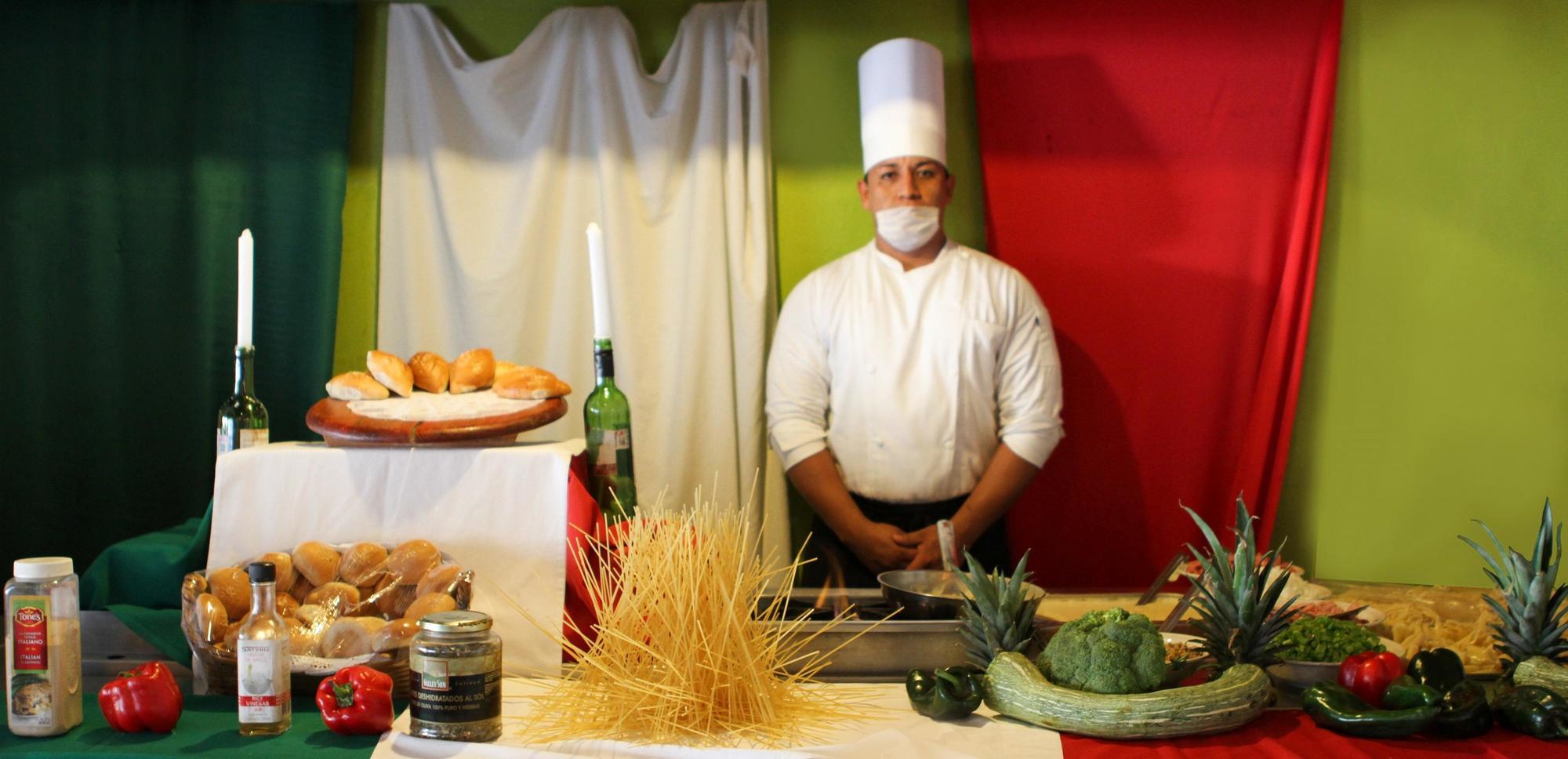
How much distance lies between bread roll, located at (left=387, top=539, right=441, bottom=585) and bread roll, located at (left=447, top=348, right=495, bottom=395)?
44 centimetres

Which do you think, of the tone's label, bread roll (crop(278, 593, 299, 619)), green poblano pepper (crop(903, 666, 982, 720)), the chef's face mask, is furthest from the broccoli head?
the chef's face mask

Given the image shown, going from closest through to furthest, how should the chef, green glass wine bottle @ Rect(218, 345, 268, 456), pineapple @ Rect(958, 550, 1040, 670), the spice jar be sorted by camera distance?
the spice jar → pineapple @ Rect(958, 550, 1040, 670) → green glass wine bottle @ Rect(218, 345, 268, 456) → the chef

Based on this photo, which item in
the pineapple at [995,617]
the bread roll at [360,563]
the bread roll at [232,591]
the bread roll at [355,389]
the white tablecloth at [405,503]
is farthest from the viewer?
the bread roll at [355,389]

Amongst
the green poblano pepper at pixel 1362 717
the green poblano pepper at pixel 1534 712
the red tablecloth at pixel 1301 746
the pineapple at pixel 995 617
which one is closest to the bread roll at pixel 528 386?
the pineapple at pixel 995 617

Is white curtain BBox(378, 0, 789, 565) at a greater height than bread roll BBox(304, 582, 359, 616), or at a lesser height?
greater

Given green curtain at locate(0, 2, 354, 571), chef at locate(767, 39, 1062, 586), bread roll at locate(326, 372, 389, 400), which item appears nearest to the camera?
bread roll at locate(326, 372, 389, 400)

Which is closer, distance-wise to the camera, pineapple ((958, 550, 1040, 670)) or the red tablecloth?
the red tablecloth

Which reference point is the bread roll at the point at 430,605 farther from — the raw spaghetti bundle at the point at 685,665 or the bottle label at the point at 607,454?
the bottle label at the point at 607,454

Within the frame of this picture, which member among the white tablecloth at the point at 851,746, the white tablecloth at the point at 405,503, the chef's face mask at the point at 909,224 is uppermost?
the chef's face mask at the point at 909,224

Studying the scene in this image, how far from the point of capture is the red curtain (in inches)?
147

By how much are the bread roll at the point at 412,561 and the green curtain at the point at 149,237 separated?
6.17 ft

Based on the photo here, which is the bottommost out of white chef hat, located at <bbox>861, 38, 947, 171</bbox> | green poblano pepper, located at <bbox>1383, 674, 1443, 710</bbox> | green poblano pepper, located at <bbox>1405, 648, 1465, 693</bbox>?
green poblano pepper, located at <bbox>1383, 674, 1443, 710</bbox>

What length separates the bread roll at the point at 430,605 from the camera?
76.8 inches

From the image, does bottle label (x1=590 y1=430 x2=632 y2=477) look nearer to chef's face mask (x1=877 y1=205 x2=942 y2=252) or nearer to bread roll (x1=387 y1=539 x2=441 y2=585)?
bread roll (x1=387 y1=539 x2=441 y2=585)
